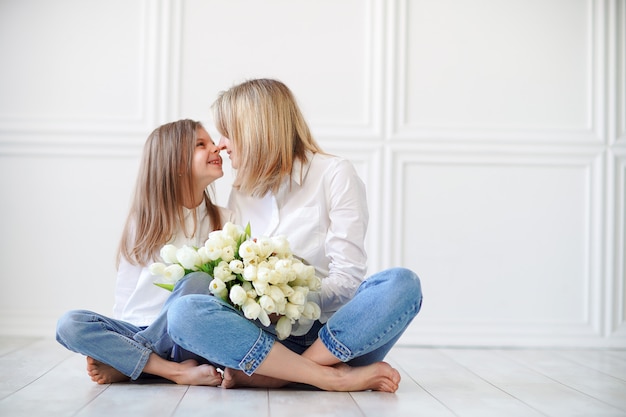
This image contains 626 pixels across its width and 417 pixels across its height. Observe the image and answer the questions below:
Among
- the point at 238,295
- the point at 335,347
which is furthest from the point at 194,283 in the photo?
the point at 335,347

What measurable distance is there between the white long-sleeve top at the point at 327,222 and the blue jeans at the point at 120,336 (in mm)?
288

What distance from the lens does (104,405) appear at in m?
1.76

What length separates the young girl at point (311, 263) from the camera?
1876mm

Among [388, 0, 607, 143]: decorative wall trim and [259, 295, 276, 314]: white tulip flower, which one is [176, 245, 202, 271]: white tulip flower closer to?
[259, 295, 276, 314]: white tulip flower

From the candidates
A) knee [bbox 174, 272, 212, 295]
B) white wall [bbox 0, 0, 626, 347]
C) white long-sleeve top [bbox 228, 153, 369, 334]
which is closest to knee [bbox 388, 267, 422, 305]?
white long-sleeve top [bbox 228, 153, 369, 334]

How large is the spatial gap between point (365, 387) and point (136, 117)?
1.87 m

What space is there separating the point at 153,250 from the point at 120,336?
29 cm

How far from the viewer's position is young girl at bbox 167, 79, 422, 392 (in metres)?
1.88

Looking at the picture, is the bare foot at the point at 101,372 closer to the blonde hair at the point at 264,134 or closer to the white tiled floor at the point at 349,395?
the white tiled floor at the point at 349,395

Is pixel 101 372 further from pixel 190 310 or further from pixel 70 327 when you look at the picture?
pixel 190 310

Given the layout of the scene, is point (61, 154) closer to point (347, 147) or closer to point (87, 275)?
point (87, 275)

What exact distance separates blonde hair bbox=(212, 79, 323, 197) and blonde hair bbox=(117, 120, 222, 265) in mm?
203

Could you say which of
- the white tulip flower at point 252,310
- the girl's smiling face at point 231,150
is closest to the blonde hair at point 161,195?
the girl's smiling face at point 231,150

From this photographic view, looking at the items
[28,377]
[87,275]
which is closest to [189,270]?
[28,377]
